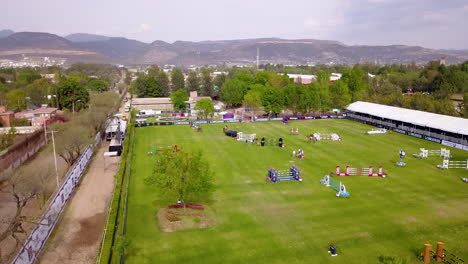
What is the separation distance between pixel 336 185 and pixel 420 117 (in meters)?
29.3

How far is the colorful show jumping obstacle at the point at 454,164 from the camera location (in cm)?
3406

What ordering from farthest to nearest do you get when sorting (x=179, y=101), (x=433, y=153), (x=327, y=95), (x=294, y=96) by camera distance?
(x=179, y=101)
(x=327, y=95)
(x=294, y=96)
(x=433, y=153)

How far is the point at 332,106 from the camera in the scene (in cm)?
7500

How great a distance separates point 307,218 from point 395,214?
21.2 feet

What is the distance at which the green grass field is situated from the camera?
1891cm

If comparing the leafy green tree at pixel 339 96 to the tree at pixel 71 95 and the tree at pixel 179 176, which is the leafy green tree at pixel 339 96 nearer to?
the tree at pixel 71 95

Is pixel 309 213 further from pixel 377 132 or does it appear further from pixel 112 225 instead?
pixel 377 132

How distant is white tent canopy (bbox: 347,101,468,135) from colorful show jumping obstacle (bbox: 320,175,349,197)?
77.3 ft

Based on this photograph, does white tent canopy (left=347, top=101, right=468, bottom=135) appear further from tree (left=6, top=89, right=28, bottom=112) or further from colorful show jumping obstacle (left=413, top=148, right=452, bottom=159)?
tree (left=6, top=89, right=28, bottom=112)

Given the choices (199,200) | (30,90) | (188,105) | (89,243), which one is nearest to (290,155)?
(199,200)

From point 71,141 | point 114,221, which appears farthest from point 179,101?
point 114,221

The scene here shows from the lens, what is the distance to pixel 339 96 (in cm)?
7412

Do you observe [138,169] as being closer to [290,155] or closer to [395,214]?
[290,155]

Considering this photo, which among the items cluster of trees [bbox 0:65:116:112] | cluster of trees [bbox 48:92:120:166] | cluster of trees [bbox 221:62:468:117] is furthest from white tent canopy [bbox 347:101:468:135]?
cluster of trees [bbox 0:65:116:112]
